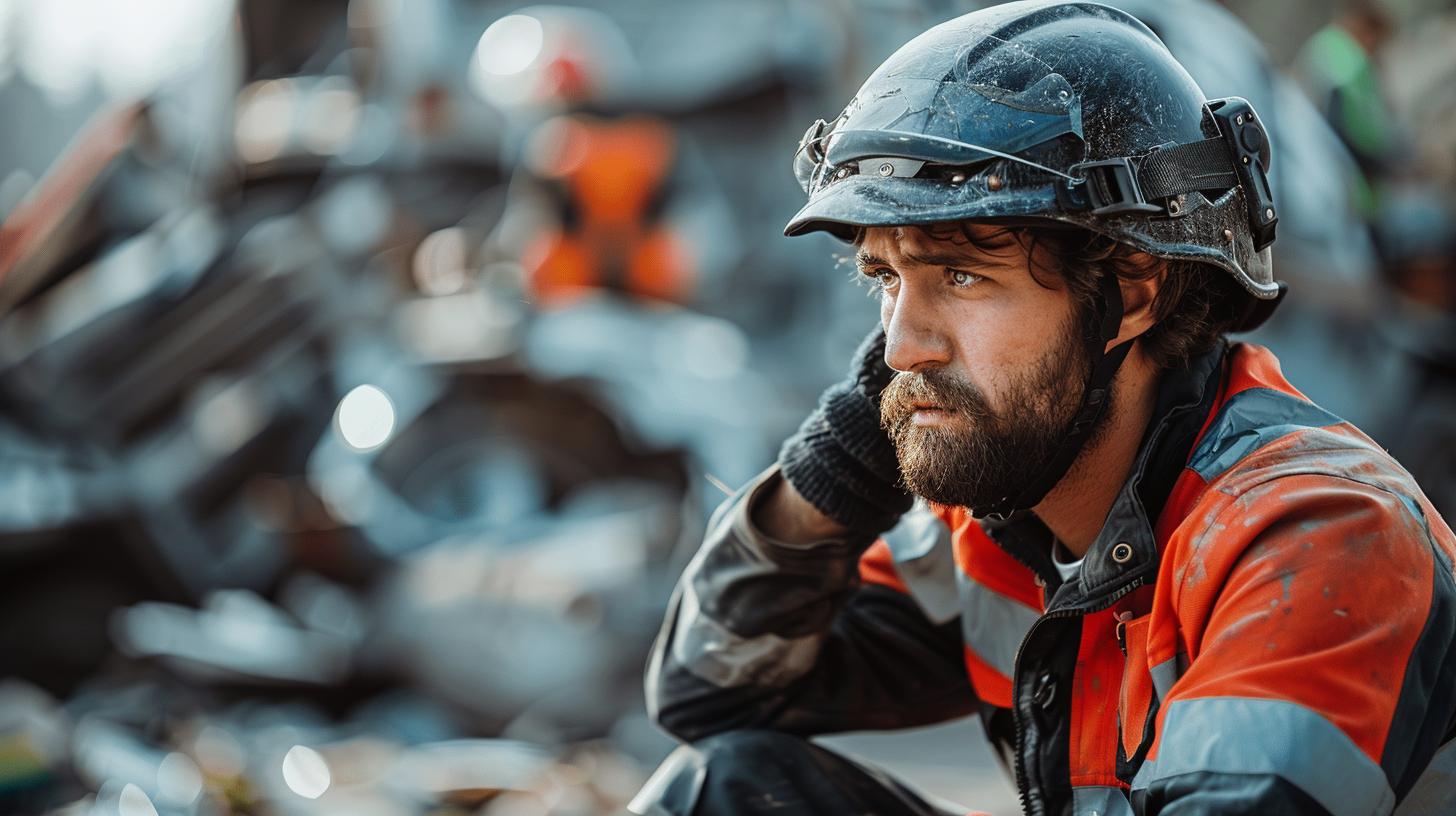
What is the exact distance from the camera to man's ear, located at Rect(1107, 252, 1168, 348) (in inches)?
68.4

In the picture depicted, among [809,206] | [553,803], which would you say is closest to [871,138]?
[809,206]

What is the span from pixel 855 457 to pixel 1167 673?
600 millimetres

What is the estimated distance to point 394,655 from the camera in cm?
574

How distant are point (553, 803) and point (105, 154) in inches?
273

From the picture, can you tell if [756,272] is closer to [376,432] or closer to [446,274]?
[446,274]

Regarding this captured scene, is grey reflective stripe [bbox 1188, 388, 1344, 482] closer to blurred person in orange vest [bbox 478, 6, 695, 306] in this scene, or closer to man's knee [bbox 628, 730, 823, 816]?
man's knee [bbox 628, 730, 823, 816]

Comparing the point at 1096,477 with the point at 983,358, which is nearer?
the point at 983,358

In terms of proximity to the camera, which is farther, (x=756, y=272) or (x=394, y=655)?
(x=756, y=272)

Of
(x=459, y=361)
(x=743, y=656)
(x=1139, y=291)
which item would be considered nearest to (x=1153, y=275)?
(x=1139, y=291)

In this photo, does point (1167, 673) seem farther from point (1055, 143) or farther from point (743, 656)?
point (743, 656)

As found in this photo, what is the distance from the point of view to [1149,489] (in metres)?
1.65

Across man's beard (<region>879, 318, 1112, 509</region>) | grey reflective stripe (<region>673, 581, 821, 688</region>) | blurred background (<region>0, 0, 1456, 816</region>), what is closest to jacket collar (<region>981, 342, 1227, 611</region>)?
man's beard (<region>879, 318, 1112, 509</region>)

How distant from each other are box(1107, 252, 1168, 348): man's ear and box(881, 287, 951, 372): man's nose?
22cm

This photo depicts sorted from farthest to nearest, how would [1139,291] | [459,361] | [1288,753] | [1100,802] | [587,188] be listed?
[587,188] < [459,361] < [1139,291] < [1100,802] < [1288,753]
